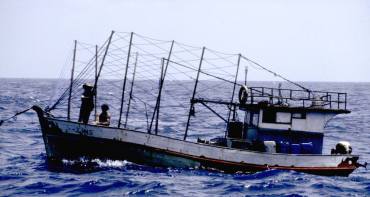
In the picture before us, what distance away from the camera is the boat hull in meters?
18.3

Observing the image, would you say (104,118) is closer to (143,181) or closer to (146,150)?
(146,150)

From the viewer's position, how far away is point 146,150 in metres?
18.4

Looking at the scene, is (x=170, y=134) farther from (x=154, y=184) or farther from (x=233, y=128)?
(x=154, y=184)

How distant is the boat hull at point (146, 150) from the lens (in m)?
18.3

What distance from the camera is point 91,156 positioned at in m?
18.7

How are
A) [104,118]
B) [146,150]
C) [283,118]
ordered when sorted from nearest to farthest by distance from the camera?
[146,150] < [104,118] < [283,118]

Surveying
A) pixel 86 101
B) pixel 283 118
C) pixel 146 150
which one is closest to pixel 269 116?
pixel 283 118

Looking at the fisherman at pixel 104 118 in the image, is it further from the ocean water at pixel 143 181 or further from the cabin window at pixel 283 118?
the cabin window at pixel 283 118

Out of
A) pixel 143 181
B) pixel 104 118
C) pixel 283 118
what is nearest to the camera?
pixel 143 181

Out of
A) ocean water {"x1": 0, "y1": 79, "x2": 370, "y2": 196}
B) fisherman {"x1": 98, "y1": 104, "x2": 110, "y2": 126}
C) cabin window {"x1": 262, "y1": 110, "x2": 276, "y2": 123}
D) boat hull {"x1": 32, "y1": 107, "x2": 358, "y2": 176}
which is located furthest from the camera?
cabin window {"x1": 262, "y1": 110, "x2": 276, "y2": 123}

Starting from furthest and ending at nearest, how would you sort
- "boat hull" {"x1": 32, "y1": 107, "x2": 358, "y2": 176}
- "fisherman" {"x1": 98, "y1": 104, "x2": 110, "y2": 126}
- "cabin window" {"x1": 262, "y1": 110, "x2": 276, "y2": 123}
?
"cabin window" {"x1": 262, "y1": 110, "x2": 276, "y2": 123} → "fisherman" {"x1": 98, "y1": 104, "x2": 110, "y2": 126} → "boat hull" {"x1": 32, "y1": 107, "x2": 358, "y2": 176}

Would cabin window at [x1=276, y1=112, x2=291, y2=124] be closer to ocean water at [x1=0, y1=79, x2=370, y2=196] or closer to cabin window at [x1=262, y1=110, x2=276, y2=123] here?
cabin window at [x1=262, y1=110, x2=276, y2=123]

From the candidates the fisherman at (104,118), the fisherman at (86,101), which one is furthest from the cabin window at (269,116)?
the fisherman at (86,101)

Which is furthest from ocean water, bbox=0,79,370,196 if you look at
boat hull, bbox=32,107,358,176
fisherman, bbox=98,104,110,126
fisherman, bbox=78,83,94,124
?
fisherman, bbox=78,83,94,124
